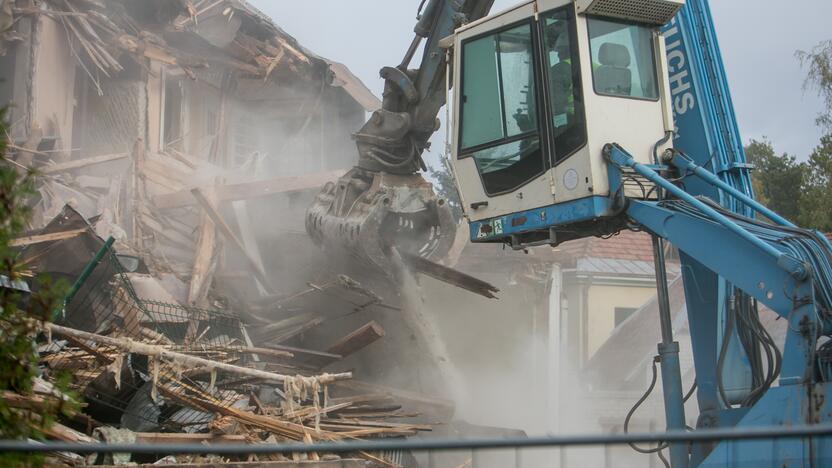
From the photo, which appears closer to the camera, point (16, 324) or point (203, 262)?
point (16, 324)

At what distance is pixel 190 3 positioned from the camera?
51.0 ft

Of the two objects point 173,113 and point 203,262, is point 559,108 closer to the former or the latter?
point 203,262

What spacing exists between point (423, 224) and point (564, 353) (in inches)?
263

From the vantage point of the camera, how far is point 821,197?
26.6 m

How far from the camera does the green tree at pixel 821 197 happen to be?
25.4 metres

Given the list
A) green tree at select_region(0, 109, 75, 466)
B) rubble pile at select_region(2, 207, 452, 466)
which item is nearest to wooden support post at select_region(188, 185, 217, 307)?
rubble pile at select_region(2, 207, 452, 466)

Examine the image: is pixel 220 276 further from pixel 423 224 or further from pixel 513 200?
pixel 513 200

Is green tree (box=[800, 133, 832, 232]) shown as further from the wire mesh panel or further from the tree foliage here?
the wire mesh panel

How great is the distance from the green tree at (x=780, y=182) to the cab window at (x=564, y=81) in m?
27.7

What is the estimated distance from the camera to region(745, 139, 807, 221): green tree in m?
33.1

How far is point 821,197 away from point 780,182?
8.01 metres

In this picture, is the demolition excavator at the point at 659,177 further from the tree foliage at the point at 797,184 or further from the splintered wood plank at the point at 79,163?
the tree foliage at the point at 797,184

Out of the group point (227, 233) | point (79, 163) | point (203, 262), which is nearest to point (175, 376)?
point (203, 262)

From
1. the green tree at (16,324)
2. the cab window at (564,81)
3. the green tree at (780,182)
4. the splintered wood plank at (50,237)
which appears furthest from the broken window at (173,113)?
the green tree at (780,182)
